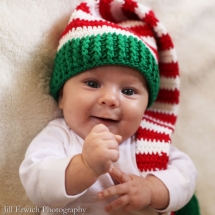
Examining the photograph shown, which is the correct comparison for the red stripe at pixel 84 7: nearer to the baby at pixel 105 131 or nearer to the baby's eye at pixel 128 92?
the baby at pixel 105 131

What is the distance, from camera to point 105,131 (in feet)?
2.43

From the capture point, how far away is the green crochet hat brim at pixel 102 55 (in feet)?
2.93

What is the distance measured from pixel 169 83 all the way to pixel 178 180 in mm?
368

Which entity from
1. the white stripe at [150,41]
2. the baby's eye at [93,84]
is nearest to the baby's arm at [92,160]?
the baby's eye at [93,84]

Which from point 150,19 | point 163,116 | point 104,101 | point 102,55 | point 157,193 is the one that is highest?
point 150,19

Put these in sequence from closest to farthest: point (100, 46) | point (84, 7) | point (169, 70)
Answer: point (100, 46) < point (84, 7) < point (169, 70)

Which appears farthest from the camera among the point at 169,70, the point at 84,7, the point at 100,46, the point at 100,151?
the point at 169,70

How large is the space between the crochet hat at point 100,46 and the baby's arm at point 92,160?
249 millimetres

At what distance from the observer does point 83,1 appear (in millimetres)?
1069

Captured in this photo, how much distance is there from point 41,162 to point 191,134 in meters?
0.67

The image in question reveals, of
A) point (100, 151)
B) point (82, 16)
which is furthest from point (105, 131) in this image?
point (82, 16)

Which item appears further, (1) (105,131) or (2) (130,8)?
(2) (130,8)

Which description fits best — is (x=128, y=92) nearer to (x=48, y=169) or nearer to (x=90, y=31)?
(x=90, y=31)

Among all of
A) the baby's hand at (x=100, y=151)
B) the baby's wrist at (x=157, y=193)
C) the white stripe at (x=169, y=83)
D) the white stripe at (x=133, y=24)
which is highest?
the white stripe at (x=133, y=24)
